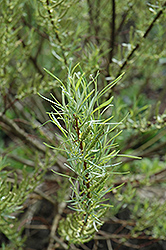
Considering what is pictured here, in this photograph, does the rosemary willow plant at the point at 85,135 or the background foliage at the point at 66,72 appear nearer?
the rosemary willow plant at the point at 85,135

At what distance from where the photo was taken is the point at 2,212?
0.40 metres

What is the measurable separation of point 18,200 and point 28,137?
361mm

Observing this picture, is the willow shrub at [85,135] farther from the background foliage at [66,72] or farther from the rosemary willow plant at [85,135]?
the background foliage at [66,72]

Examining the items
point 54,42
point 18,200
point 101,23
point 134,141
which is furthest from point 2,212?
point 101,23

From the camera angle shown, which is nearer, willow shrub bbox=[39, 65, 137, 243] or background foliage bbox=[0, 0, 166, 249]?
willow shrub bbox=[39, 65, 137, 243]

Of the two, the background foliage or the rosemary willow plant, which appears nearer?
the rosemary willow plant

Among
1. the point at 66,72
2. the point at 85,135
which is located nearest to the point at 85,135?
the point at 85,135

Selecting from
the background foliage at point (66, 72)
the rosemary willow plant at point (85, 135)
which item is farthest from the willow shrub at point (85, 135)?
the background foliage at point (66, 72)

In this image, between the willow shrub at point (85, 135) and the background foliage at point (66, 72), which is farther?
the background foliage at point (66, 72)

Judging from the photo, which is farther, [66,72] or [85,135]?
[66,72]

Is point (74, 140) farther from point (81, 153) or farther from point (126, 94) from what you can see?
point (126, 94)

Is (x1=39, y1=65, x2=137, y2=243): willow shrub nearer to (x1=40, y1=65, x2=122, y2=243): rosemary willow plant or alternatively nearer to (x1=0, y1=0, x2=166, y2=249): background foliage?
(x1=40, y1=65, x2=122, y2=243): rosemary willow plant

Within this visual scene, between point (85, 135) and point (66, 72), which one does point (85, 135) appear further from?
point (66, 72)

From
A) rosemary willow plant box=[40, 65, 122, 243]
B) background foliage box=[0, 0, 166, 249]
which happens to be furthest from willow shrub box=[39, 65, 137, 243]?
background foliage box=[0, 0, 166, 249]
